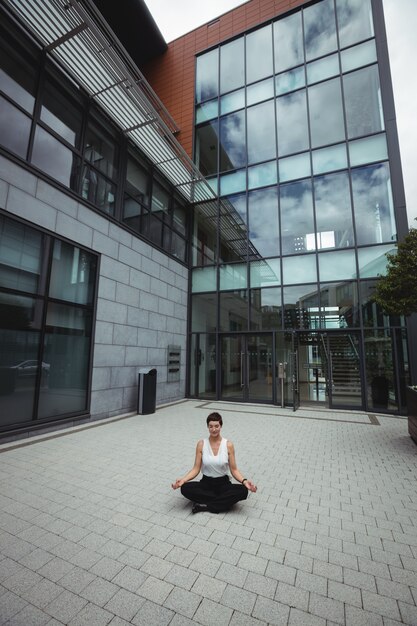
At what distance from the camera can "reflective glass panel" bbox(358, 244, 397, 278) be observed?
10531 millimetres

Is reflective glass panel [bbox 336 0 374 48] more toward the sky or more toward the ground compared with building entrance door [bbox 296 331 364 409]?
more toward the sky

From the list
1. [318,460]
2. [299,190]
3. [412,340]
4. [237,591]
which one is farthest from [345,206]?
[237,591]

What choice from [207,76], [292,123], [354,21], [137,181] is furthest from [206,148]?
[354,21]

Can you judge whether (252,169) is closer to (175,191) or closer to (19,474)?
(175,191)

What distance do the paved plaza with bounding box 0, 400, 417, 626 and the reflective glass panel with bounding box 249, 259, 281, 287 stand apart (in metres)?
7.41

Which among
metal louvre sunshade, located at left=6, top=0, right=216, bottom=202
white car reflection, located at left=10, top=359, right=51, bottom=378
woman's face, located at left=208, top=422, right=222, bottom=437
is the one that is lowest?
woman's face, located at left=208, top=422, right=222, bottom=437

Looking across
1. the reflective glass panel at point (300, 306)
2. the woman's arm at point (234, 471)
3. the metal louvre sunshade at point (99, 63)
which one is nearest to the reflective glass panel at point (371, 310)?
the reflective glass panel at point (300, 306)

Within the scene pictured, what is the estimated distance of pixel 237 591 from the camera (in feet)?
7.88

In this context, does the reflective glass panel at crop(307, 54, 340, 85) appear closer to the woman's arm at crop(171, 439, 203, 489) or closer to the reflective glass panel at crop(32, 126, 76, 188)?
the reflective glass panel at crop(32, 126, 76, 188)

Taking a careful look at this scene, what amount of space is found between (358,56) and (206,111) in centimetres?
666

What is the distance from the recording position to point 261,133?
13414 millimetres

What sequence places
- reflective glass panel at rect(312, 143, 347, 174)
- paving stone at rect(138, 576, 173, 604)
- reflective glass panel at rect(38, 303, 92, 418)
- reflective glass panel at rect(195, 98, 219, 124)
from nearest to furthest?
paving stone at rect(138, 576, 173, 604) < reflective glass panel at rect(38, 303, 92, 418) < reflective glass panel at rect(312, 143, 347, 174) < reflective glass panel at rect(195, 98, 219, 124)

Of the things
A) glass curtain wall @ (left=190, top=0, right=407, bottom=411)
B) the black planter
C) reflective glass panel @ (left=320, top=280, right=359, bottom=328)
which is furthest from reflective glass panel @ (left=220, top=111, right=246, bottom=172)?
the black planter

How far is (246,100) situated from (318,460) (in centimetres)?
1506
